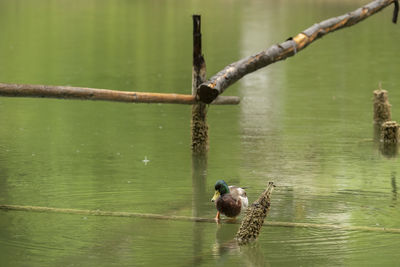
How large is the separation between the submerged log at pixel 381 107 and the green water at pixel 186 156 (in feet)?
0.56

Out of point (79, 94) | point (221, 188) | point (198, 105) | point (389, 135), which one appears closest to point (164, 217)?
point (221, 188)

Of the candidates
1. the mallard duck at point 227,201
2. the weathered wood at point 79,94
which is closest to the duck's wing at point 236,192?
the mallard duck at point 227,201

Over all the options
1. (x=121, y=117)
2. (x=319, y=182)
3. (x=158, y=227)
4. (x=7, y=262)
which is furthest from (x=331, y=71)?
(x=7, y=262)

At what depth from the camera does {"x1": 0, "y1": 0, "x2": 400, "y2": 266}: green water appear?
6527mm

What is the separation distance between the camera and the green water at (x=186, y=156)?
653 cm

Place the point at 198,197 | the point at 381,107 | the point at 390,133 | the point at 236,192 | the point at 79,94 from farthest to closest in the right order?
the point at 381,107 → the point at 390,133 → the point at 198,197 → the point at 79,94 → the point at 236,192

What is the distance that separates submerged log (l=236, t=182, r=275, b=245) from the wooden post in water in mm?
2614

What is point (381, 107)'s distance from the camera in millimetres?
10898

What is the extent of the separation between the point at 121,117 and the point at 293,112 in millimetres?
2234

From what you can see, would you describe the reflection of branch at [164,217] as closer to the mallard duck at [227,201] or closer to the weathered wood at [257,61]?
the mallard duck at [227,201]

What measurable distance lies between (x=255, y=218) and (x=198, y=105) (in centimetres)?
290

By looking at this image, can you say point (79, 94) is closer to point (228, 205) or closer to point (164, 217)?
point (164, 217)

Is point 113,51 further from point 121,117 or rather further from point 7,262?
A: point 7,262

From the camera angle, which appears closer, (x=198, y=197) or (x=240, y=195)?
(x=240, y=195)
